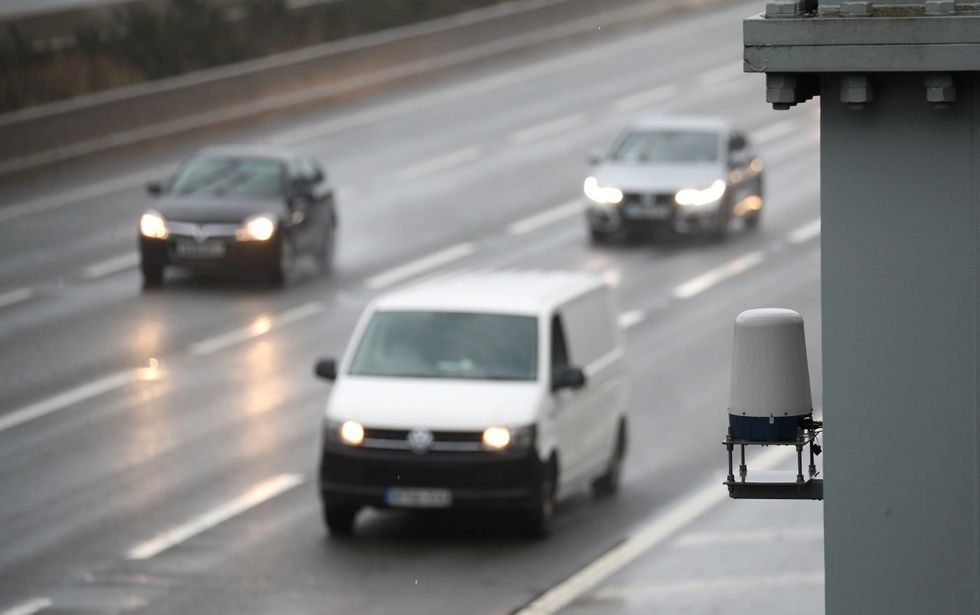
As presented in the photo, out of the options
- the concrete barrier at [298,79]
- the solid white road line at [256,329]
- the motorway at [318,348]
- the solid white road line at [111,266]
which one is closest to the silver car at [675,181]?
the motorway at [318,348]

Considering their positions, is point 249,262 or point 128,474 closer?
point 128,474

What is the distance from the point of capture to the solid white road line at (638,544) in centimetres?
1520

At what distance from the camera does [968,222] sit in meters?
8.13

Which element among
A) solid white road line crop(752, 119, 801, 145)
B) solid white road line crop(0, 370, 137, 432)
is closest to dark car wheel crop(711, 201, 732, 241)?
solid white road line crop(752, 119, 801, 145)

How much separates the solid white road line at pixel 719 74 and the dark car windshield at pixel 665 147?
12989 millimetres

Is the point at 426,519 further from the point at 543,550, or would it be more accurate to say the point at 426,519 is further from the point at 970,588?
the point at 970,588

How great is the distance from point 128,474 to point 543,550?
4.14 m

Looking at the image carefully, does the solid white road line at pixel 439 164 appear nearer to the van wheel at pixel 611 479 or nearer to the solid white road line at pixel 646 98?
the solid white road line at pixel 646 98

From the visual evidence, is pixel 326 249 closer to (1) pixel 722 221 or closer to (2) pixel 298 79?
(1) pixel 722 221

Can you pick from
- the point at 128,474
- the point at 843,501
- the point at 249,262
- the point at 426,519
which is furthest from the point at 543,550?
the point at 249,262

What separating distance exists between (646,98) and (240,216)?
18.3 metres

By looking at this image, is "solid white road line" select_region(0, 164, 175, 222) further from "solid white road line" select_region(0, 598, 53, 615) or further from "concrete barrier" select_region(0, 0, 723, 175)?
"solid white road line" select_region(0, 598, 53, 615)

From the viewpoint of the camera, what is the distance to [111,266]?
29.6m

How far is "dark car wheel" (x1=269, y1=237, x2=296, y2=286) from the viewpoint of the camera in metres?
28.1
